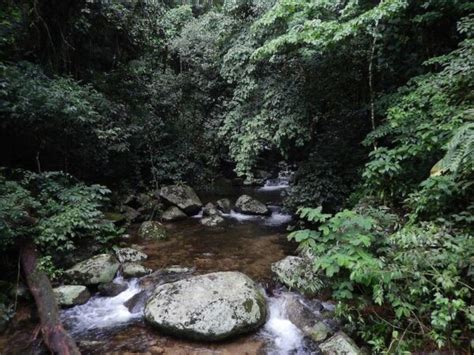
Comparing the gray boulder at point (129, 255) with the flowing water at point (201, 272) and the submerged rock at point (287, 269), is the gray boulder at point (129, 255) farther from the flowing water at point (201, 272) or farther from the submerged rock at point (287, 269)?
the submerged rock at point (287, 269)

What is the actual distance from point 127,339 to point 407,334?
3.37 metres

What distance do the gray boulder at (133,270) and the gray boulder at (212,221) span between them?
10.2 ft

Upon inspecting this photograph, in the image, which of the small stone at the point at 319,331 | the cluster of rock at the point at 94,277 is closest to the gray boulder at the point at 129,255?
the cluster of rock at the point at 94,277

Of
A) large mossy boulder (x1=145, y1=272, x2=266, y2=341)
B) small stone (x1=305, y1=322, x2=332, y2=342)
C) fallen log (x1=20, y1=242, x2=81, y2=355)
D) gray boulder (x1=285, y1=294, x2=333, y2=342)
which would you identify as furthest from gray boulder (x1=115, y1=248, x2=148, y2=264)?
small stone (x1=305, y1=322, x2=332, y2=342)

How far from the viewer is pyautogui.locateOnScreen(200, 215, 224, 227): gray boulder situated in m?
9.01

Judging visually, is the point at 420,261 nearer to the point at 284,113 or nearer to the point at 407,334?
the point at 407,334

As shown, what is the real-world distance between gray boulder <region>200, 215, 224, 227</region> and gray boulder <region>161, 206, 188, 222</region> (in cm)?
68

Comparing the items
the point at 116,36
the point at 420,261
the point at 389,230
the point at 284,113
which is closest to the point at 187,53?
the point at 116,36

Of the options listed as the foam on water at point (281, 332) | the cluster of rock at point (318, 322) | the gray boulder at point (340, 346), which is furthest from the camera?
the foam on water at point (281, 332)

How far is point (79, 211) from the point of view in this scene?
5.93 meters

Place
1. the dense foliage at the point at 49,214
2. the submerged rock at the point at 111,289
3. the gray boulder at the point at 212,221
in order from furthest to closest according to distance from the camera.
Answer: the gray boulder at the point at 212,221, the submerged rock at the point at 111,289, the dense foliage at the point at 49,214

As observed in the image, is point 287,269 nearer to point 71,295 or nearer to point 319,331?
point 319,331

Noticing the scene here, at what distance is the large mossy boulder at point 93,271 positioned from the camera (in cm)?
541

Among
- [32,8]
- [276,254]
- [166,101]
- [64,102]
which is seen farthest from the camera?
[166,101]
